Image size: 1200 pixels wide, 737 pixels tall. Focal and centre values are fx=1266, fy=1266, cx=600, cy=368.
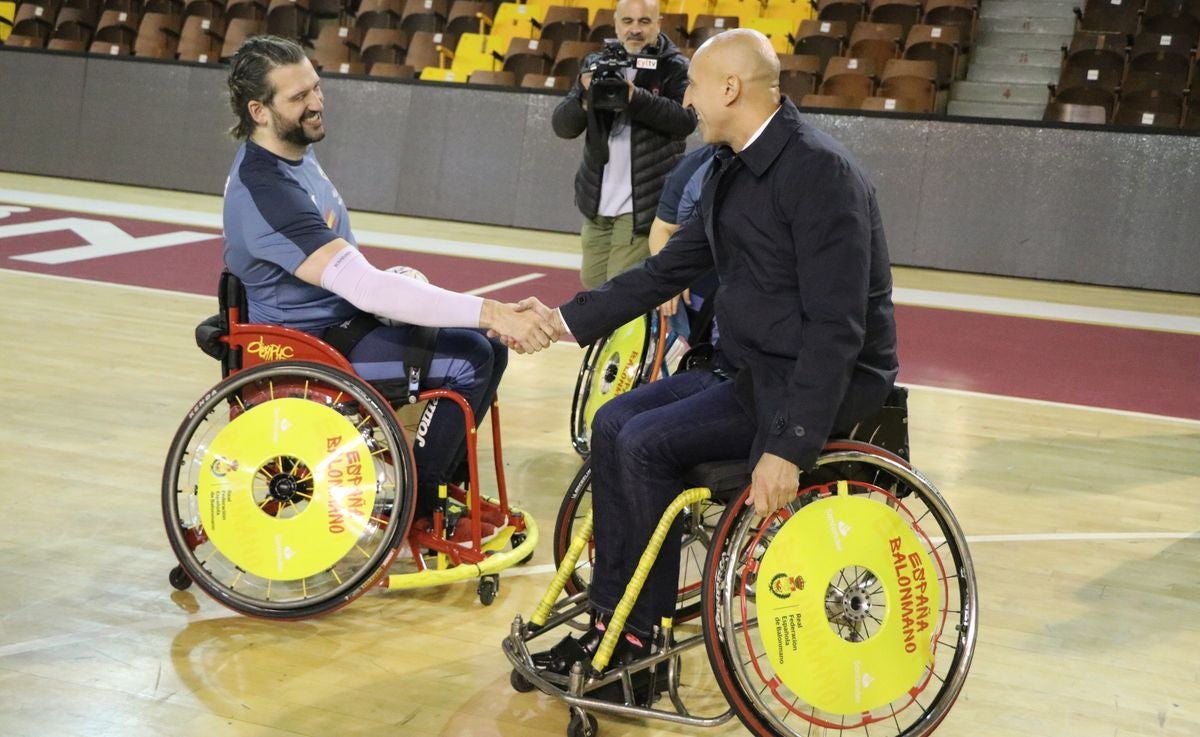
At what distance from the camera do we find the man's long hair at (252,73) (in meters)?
2.99

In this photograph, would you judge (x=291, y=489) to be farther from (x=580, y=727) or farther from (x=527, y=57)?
(x=527, y=57)

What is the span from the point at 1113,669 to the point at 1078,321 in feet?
16.1

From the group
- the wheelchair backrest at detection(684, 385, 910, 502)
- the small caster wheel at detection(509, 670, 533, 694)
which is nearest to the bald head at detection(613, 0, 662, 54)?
the wheelchair backrest at detection(684, 385, 910, 502)

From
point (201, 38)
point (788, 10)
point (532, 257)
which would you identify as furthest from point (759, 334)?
point (201, 38)

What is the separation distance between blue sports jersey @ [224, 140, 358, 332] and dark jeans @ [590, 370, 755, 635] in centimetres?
83

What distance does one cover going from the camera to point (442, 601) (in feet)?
10.1

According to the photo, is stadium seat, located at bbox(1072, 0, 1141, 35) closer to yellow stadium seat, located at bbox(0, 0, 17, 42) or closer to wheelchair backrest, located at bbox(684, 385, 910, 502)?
wheelchair backrest, located at bbox(684, 385, 910, 502)

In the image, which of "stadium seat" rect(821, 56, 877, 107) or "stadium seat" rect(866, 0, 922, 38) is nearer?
"stadium seat" rect(821, 56, 877, 107)

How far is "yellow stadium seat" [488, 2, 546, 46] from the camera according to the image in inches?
452

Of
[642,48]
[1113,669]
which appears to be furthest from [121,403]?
[1113,669]

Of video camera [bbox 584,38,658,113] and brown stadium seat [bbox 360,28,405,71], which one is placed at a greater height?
brown stadium seat [bbox 360,28,405,71]

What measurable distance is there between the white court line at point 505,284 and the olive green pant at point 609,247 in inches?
88.7

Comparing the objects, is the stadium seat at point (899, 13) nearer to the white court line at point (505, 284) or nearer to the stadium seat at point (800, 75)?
the stadium seat at point (800, 75)

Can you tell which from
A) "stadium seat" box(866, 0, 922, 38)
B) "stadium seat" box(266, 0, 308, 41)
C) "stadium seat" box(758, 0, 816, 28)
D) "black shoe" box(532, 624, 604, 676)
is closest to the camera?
"black shoe" box(532, 624, 604, 676)
